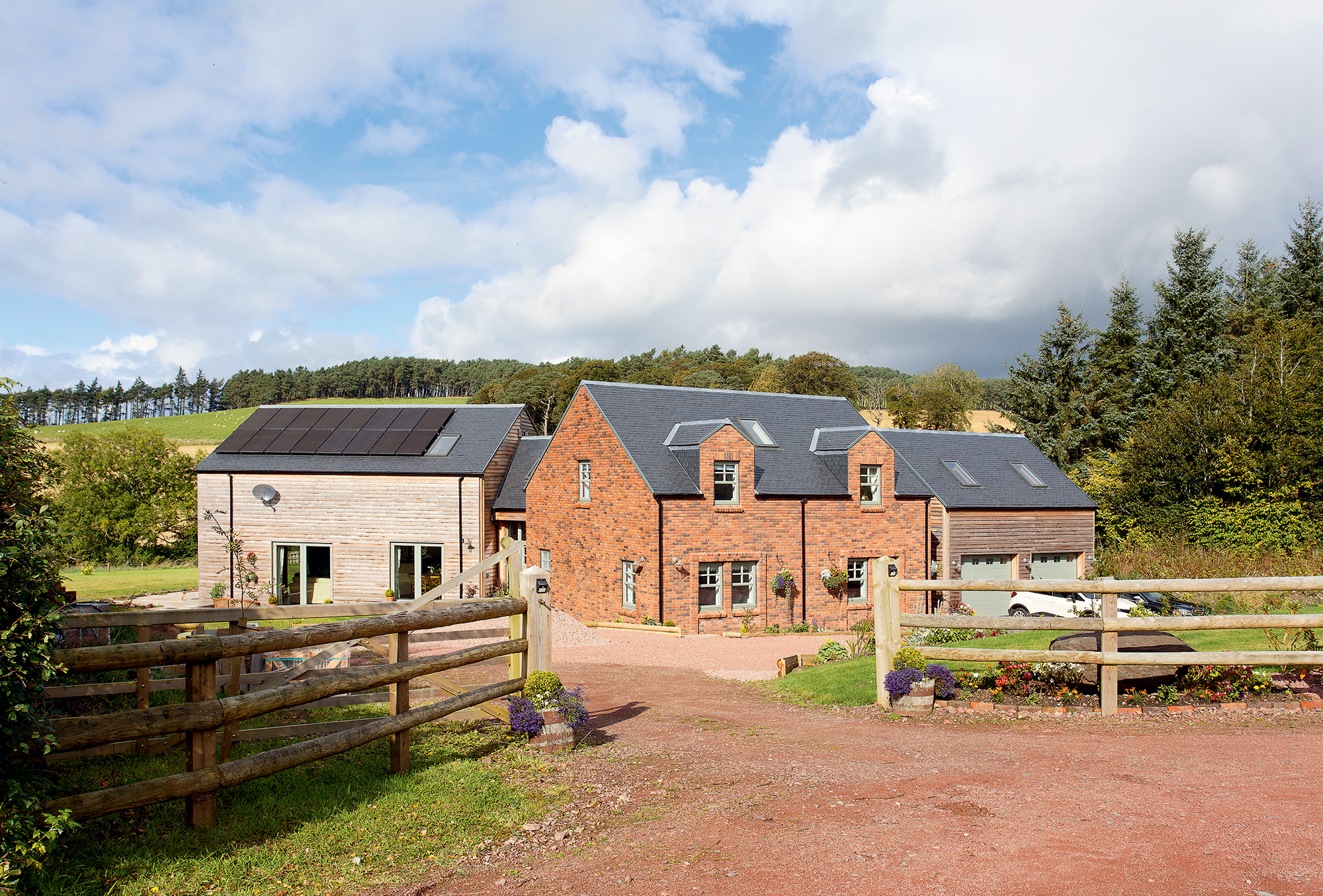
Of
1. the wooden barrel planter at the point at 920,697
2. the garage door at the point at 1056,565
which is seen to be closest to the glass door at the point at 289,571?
the wooden barrel planter at the point at 920,697

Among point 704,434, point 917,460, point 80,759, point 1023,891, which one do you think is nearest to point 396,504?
point 704,434

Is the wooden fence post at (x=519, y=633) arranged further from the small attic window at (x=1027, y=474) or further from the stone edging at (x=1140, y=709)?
the small attic window at (x=1027, y=474)

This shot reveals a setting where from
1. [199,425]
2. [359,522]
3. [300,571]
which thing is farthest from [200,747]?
[199,425]

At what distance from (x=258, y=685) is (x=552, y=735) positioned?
3.49 m

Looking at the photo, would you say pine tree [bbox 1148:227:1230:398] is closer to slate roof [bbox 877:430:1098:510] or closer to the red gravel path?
slate roof [bbox 877:430:1098:510]

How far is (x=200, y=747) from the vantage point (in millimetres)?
5336

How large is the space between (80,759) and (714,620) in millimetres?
18951

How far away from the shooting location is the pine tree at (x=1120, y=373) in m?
44.2

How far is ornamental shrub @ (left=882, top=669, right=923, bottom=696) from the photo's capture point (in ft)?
32.2

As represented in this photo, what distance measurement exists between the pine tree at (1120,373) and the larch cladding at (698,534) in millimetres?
24325

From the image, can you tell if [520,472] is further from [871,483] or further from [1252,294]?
[1252,294]

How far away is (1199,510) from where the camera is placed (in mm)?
32812

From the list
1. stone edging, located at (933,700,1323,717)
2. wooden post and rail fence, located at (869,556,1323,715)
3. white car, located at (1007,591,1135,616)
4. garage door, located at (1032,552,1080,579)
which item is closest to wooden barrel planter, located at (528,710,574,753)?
wooden post and rail fence, located at (869,556,1323,715)

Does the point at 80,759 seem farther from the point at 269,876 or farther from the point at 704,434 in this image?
the point at 704,434
